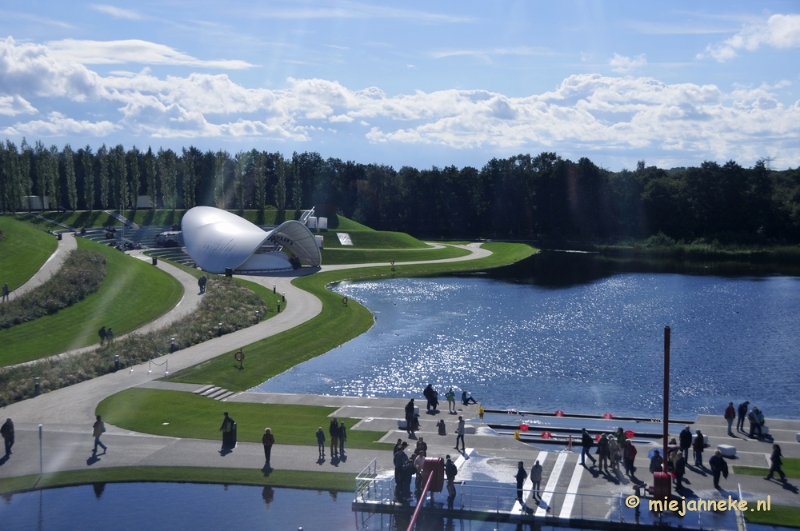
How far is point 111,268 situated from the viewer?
67.4m

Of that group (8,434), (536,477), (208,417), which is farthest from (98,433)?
(536,477)

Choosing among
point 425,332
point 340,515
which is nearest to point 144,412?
point 340,515

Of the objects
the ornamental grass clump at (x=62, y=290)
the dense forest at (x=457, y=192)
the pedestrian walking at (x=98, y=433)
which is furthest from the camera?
the dense forest at (x=457, y=192)

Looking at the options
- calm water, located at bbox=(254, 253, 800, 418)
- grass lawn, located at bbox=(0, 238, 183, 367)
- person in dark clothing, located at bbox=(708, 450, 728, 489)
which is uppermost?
grass lawn, located at bbox=(0, 238, 183, 367)

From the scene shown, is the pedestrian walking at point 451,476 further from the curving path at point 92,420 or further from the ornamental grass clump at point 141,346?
the ornamental grass clump at point 141,346

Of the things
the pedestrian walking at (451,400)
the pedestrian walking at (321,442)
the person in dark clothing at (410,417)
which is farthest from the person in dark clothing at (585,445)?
the pedestrian walking at (321,442)

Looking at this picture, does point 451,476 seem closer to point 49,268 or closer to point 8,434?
point 8,434

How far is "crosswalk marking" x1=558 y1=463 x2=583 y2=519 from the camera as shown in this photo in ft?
77.2

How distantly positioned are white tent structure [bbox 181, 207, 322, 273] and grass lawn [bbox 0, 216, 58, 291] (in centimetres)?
1540

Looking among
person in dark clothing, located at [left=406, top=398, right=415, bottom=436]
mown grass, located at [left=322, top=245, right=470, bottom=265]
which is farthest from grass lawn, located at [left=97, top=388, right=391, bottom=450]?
mown grass, located at [left=322, top=245, right=470, bottom=265]

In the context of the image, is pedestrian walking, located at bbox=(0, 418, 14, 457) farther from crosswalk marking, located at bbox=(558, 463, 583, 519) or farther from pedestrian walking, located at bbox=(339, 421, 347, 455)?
crosswalk marking, located at bbox=(558, 463, 583, 519)

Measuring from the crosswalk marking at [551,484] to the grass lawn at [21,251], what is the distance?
42.7 meters

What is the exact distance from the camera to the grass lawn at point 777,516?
23.0m

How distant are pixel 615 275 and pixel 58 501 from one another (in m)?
80.6
